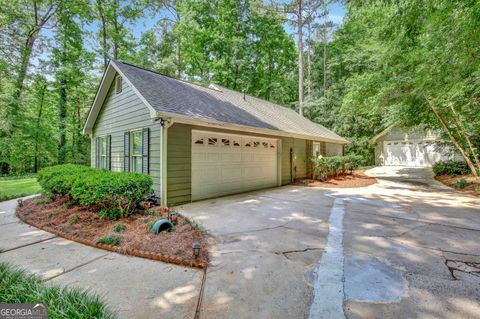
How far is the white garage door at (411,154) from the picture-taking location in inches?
704

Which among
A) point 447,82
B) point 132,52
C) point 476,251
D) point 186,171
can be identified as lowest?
point 476,251

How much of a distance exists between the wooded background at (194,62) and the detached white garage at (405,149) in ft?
4.15

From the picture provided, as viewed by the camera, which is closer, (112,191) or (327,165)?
(112,191)

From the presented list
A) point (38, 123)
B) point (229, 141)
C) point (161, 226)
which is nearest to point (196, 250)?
point (161, 226)

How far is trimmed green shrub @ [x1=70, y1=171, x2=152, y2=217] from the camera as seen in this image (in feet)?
14.9

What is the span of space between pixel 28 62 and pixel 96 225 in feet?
60.9

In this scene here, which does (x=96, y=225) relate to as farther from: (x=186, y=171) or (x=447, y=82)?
(x=447, y=82)

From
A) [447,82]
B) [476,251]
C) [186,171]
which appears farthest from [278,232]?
[447,82]

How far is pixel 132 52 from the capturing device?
61.6 ft

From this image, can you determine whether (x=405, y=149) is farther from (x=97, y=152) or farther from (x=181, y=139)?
(x=97, y=152)

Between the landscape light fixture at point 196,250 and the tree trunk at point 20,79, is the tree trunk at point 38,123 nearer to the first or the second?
the tree trunk at point 20,79

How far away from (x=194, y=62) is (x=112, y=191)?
17.5m

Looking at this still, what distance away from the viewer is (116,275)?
8.97ft

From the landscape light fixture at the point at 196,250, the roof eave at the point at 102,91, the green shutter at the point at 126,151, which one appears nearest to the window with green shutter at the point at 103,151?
the roof eave at the point at 102,91
